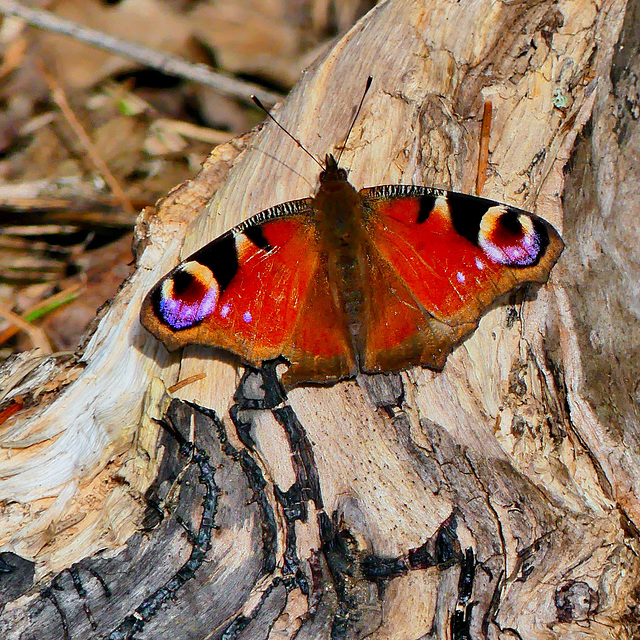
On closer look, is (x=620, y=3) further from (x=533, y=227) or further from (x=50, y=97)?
(x=50, y=97)

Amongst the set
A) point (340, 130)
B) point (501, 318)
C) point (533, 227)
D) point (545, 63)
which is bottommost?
point (501, 318)

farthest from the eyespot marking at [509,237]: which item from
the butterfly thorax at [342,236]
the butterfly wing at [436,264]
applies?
the butterfly thorax at [342,236]

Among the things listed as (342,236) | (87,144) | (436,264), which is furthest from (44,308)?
(436,264)

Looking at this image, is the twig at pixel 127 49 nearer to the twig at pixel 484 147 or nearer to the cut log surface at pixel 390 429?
the cut log surface at pixel 390 429

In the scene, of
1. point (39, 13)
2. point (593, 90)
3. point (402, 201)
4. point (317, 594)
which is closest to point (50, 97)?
point (39, 13)

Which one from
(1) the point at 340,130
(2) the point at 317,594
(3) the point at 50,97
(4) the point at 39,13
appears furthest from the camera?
(3) the point at 50,97

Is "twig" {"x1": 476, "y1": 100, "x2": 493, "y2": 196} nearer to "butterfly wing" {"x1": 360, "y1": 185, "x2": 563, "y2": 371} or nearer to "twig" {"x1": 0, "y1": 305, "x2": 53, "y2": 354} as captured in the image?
"butterfly wing" {"x1": 360, "y1": 185, "x2": 563, "y2": 371}

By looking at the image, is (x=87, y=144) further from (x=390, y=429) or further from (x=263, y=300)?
(x=390, y=429)
